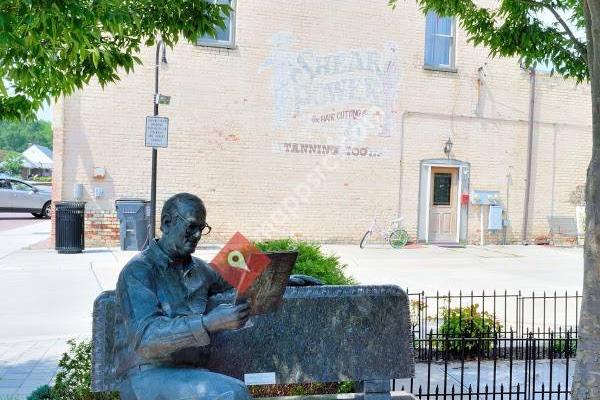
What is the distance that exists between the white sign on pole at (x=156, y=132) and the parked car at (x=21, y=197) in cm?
1554

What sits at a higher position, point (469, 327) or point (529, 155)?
point (529, 155)

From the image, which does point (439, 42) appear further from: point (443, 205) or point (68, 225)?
point (68, 225)

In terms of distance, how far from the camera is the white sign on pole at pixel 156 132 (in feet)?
35.8

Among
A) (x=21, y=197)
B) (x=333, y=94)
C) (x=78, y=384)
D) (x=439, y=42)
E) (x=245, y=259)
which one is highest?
(x=439, y=42)

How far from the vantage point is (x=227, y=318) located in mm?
2146

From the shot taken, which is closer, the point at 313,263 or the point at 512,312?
the point at 313,263

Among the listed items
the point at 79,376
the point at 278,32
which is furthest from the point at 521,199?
the point at 79,376

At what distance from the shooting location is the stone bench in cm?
354

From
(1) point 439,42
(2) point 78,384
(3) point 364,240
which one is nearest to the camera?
(2) point 78,384

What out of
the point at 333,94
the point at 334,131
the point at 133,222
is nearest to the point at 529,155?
the point at 334,131

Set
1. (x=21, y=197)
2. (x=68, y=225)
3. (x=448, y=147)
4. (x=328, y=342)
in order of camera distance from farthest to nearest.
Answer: (x=21, y=197)
(x=448, y=147)
(x=68, y=225)
(x=328, y=342)

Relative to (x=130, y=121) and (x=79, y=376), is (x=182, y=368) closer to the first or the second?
(x=79, y=376)

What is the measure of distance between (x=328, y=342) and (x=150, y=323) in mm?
1643

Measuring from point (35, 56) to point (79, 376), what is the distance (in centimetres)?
216
